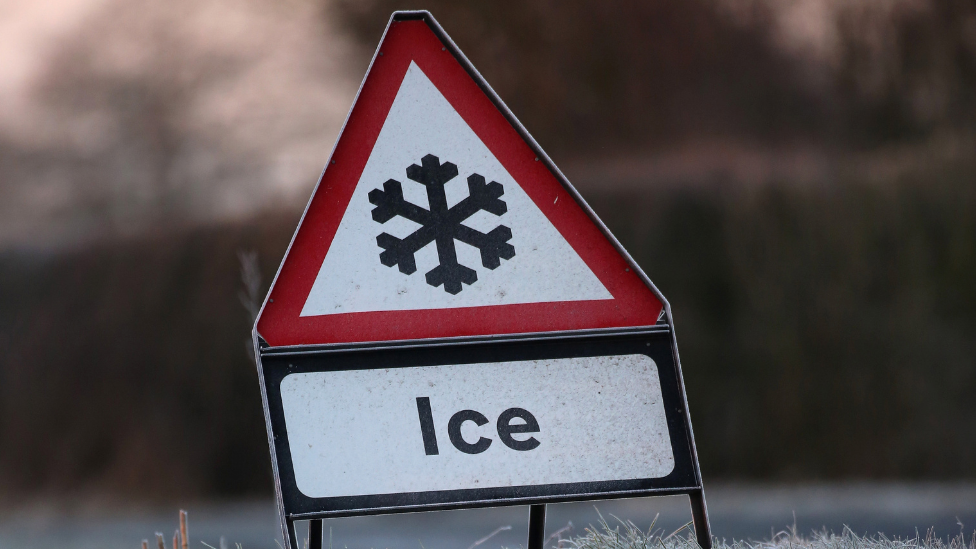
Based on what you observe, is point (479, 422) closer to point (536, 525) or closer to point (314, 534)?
point (536, 525)

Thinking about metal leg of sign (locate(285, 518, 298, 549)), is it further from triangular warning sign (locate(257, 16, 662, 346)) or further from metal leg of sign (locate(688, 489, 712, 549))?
metal leg of sign (locate(688, 489, 712, 549))

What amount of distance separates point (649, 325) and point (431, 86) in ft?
1.83

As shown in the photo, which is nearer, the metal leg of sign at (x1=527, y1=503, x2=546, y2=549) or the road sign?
the road sign

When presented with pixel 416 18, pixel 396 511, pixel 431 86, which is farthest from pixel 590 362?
pixel 416 18

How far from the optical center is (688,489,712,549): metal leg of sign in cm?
130

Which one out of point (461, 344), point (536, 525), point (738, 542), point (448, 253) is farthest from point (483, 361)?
point (738, 542)

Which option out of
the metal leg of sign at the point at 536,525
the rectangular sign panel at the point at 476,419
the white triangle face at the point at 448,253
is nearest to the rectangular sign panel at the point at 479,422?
the rectangular sign panel at the point at 476,419

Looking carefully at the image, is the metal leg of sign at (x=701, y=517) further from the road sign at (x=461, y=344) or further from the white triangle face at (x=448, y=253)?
the white triangle face at (x=448, y=253)

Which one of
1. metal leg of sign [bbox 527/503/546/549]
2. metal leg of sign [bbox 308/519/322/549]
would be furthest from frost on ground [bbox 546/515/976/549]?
metal leg of sign [bbox 308/519/322/549]

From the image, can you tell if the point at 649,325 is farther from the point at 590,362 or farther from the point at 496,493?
the point at 496,493

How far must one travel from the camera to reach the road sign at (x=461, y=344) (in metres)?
1.30

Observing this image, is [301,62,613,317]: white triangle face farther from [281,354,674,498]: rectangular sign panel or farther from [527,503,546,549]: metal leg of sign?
[527,503,546,549]: metal leg of sign

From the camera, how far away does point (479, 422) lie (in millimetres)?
1311

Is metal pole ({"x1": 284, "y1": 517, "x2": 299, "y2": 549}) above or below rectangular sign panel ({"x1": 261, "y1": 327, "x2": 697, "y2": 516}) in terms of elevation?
below
